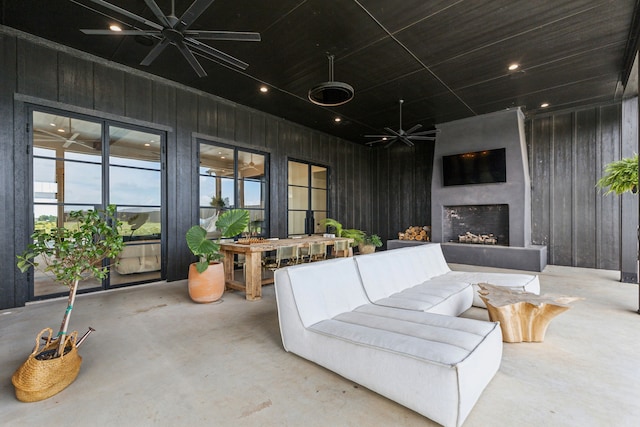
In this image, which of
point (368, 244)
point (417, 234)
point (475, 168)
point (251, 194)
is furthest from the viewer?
point (368, 244)

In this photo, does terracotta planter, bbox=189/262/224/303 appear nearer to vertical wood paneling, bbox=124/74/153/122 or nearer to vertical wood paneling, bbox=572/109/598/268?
vertical wood paneling, bbox=124/74/153/122

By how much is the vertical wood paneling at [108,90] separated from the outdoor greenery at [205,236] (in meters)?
2.47

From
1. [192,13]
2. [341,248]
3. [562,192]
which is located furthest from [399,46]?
[562,192]

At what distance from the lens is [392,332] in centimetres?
180

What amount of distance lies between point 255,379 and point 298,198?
559cm

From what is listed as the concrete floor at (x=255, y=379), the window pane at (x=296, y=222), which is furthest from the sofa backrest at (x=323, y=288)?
the window pane at (x=296, y=222)

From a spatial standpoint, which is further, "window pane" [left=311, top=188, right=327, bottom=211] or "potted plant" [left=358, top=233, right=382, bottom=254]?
"potted plant" [left=358, top=233, right=382, bottom=254]

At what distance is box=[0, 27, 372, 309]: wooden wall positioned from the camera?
3469mm

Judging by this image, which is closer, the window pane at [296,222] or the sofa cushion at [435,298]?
the sofa cushion at [435,298]

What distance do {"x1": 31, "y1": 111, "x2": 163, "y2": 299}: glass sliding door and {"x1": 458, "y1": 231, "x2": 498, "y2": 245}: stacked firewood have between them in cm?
673

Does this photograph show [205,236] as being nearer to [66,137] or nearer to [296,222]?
[66,137]

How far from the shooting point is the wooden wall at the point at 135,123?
11.4 feet

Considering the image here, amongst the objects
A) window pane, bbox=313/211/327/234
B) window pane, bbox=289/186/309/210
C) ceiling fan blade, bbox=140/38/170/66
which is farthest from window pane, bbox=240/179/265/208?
ceiling fan blade, bbox=140/38/170/66

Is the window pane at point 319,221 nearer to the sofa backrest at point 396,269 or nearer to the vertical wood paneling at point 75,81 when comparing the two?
the sofa backrest at point 396,269
